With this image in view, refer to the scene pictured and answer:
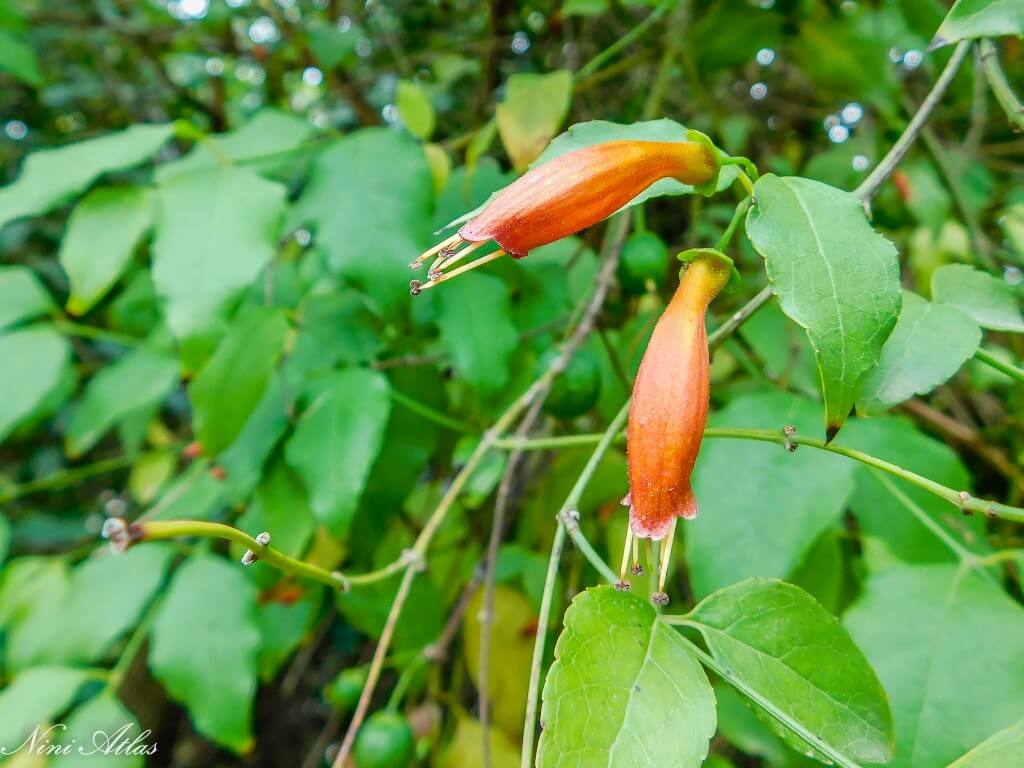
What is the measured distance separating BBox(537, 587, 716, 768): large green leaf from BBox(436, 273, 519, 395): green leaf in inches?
17.2

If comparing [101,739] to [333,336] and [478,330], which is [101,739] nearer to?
[333,336]

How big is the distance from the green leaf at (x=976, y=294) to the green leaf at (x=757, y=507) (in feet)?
0.54

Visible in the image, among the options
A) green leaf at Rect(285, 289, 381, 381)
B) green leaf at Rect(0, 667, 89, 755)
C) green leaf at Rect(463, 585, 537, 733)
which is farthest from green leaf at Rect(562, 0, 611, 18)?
green leaf at Rect(0, 667, 89, 755)

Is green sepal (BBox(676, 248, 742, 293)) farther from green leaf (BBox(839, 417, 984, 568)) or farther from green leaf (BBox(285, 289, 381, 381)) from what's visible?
green leaf (BBox(285, 289, 381, 381))

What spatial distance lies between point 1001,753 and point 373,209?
0.72 meters

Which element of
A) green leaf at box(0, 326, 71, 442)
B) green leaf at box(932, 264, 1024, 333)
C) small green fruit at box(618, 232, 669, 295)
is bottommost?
green leaf at box(0, 326, 71, 442)

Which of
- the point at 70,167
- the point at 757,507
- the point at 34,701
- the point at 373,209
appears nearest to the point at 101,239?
the point at 70,167

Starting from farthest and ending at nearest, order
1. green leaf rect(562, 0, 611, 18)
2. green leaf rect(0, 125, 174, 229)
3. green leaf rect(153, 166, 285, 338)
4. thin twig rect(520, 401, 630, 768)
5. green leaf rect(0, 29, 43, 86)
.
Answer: green leaf rect(0, 29, 43, 86)
green leaf rect(562, 0, 611, 18)
green leaf rect(0, 125, 174, 229)
green leaf rect(153, 166, 285, 338)
thin twig rect(520, 401, 630, 768)

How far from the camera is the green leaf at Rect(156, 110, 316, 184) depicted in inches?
36.1

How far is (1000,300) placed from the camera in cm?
57

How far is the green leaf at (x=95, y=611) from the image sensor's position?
961mm

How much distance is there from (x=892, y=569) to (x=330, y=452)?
1.81 feet

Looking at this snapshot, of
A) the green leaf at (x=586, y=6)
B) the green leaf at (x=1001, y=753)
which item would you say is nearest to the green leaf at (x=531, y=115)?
the green leaf at (x=586, y=6)

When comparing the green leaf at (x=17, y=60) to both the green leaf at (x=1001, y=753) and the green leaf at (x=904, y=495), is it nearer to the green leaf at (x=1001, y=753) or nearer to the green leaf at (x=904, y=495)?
the green leaf at (x=904, y=495)
